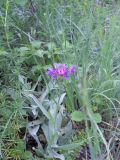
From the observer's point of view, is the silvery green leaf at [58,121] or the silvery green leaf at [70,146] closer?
the silvery green leaf at [70,146]

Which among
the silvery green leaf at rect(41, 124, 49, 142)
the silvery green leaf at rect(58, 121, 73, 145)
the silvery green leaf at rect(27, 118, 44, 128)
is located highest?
the silvery green leaf at rect(27, 118, 44, 128)

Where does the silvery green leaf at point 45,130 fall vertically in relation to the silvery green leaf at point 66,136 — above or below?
above

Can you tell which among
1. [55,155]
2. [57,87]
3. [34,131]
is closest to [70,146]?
[55,155]

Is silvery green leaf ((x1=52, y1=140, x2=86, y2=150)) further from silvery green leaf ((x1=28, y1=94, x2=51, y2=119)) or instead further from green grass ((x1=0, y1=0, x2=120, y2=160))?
silvery green leaf ((x1=28, y1=94, x2=51, y2=119))

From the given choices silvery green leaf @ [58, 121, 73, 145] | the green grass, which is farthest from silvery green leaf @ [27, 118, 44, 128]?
silvery green leaf @ [58, 121, 73, 145]

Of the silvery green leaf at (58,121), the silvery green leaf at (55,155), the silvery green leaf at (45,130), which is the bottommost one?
the silvery green leaf at (55,155)

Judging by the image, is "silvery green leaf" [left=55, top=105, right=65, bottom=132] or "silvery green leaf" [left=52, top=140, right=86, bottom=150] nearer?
"silvery green leaf" [left=52, top=140, right=86, bottom=150]

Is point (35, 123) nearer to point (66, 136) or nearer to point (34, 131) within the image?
point (34, 131)

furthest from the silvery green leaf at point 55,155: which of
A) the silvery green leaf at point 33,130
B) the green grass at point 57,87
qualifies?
the silvery green leaf at point 33,130

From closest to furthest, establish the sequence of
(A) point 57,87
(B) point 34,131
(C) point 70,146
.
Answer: (C) point 70,146 → (B) point 34,131 → (A) point 57,87

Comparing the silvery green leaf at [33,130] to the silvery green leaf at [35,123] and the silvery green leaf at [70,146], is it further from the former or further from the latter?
the silvery green leaf at [70,146]

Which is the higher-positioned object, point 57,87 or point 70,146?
point 57,87

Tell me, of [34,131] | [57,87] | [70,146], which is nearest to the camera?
[70,146]

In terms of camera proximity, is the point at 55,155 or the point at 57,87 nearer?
the point at 55,155
